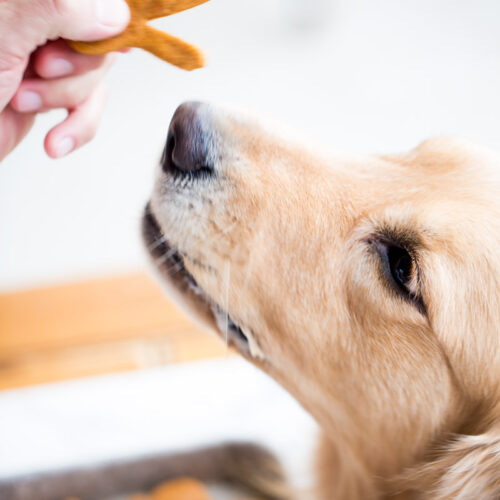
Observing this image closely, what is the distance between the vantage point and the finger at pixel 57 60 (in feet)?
2.91

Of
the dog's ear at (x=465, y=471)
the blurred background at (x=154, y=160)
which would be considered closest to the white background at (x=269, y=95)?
the blurred background at (x=154, y=160)

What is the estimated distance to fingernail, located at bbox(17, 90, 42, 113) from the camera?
3.11ft

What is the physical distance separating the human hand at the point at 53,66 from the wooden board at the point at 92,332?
888 millimetres

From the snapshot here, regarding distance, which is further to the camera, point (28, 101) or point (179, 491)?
point (179, 491)

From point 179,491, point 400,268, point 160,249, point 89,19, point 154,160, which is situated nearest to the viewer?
point 89,19

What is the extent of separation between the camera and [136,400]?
1.54 meters

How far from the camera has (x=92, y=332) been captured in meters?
1.80

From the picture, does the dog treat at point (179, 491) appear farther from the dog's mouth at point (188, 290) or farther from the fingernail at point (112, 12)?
the fingernail at point (112, 12)

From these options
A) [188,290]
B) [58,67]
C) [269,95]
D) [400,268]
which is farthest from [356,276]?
[269,95]

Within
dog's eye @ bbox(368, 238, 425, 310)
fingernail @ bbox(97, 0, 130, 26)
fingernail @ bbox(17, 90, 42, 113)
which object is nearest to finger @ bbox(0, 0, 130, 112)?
fingernail @ bbox(97, 0, 130, 26)

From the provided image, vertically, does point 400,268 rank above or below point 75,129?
below

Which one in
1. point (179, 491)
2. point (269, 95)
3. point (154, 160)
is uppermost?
point (269, 95)

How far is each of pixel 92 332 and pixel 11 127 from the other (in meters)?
0.93

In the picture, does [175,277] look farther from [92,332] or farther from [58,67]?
[92,332]
